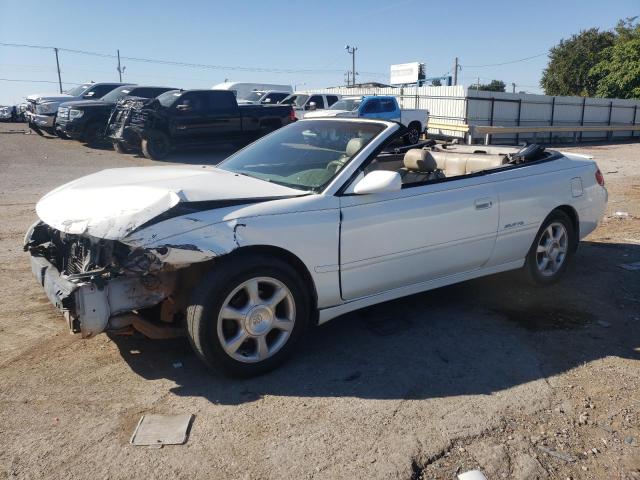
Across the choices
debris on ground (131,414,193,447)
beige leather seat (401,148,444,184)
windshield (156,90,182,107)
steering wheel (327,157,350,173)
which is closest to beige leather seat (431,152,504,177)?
beige leather seat (401,148,444,184)

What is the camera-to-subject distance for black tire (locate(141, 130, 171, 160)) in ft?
48.2

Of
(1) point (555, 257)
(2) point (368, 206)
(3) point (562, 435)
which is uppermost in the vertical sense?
(2) point (368, 206)

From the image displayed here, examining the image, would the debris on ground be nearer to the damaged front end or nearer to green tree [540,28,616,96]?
the damaged front end

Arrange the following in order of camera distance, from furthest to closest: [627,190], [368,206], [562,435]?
[627,190], [368,206], [562,435]

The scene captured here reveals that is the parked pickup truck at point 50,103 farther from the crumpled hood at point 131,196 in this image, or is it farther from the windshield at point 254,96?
the crumpled hood at point 131,196

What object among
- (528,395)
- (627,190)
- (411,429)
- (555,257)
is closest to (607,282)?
(555,257)

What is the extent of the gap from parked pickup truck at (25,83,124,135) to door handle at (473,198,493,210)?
17.7 metres

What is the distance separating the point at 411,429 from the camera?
118 inches

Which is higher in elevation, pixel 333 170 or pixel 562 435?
pixel 333 170

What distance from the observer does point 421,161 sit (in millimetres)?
4953

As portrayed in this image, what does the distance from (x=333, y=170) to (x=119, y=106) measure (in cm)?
1280

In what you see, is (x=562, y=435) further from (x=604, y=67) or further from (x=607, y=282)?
(x=604, y=67)

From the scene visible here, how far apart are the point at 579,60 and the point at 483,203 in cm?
5271

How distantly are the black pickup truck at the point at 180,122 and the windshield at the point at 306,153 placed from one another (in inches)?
417
